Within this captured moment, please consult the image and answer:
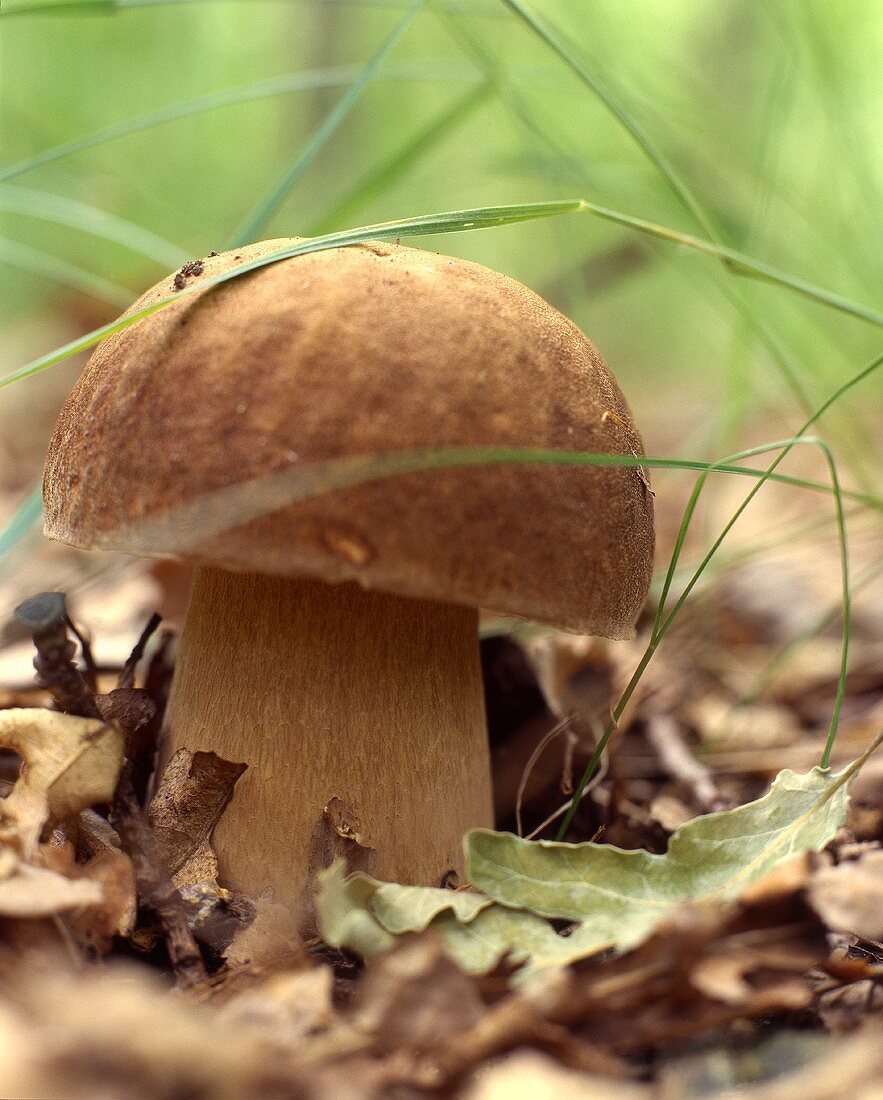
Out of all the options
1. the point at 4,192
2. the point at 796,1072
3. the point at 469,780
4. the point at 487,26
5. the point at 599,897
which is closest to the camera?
the point at 796,1072

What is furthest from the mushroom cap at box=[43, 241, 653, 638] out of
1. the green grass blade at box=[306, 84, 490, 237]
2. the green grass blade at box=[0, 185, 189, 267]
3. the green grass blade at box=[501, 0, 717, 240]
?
the green grass blade at box=[0, 185, 189, 267]

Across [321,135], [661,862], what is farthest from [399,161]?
[661,862]

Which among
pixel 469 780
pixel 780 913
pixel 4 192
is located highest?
pixel 4 192

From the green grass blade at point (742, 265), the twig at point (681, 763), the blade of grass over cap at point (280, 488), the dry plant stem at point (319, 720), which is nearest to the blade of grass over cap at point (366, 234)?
the green grass blade at point (742, 265)

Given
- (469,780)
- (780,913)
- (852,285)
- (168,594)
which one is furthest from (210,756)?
(852,285)

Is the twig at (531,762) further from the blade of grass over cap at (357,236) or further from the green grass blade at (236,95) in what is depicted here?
the green grass blade at (236,95)

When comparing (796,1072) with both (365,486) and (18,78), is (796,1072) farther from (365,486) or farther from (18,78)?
(18,78)

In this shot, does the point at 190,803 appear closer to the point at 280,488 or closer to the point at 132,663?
the point at 132,663
